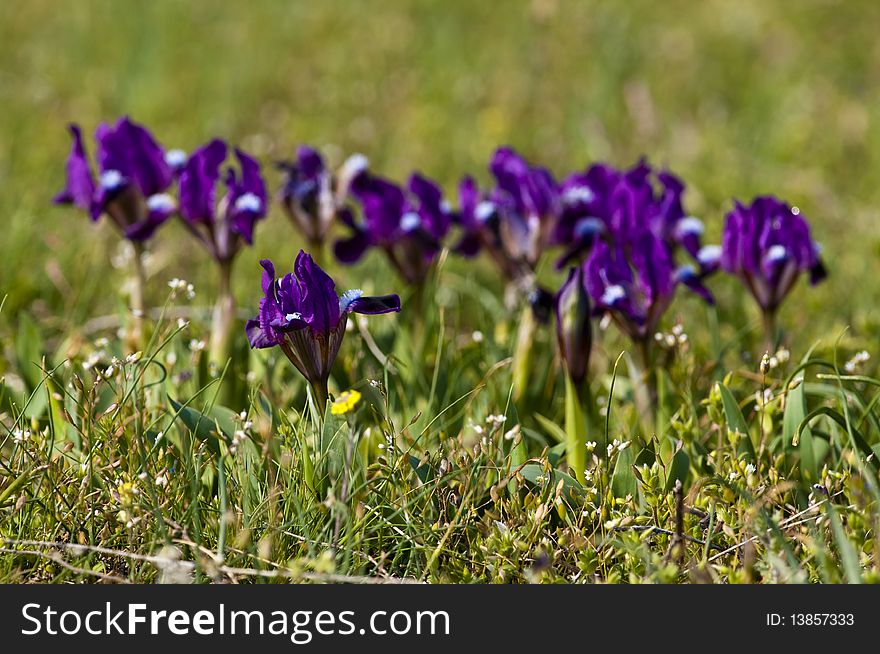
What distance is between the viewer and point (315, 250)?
10.5 ft

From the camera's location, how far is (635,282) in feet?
8.56

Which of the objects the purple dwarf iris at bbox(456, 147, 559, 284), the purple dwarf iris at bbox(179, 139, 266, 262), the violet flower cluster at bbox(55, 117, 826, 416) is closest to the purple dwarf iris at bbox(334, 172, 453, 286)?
the violet flower cluster at bbox(55, 117, 826, 416)

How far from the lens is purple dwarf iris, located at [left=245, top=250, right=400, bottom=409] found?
2084 millimetres

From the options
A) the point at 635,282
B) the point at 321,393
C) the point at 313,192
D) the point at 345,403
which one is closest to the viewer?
the point at 345,403

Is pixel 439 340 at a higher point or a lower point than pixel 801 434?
higher

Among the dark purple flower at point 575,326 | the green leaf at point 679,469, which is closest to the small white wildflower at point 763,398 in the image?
the green leaf at point 679,469

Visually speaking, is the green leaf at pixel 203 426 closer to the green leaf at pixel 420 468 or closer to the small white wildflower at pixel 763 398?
the green leaf at pixel 420 468

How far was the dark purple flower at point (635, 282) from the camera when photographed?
2.51 m

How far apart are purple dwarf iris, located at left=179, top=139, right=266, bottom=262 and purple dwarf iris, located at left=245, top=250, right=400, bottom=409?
70 centimetres

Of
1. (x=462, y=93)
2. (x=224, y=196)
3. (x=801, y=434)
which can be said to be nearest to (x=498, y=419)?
(x=801, y=434)

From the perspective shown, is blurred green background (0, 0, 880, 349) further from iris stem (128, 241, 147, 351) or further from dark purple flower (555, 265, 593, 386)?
dark purple flower (555, 265, 593, 386)

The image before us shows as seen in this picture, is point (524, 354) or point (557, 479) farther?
point (524, 354)

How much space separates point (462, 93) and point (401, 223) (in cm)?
296

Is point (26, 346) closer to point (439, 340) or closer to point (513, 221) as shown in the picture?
point (439, 340)
